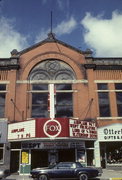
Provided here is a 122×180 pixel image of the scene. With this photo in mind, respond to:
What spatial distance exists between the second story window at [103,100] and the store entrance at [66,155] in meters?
5.16

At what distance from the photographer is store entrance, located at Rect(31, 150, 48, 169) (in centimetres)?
2365

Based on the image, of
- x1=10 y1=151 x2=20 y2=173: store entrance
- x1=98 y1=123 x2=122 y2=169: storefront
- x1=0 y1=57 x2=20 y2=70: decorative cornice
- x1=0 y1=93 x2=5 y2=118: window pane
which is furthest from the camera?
x1=0 y1=57 x2=20 y2=70: decorative cornice

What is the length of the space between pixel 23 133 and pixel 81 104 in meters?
7.04

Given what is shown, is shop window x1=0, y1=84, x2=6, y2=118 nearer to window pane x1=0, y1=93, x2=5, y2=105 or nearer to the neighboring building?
window pane x1=0, y1=93, x2=5, y2=105

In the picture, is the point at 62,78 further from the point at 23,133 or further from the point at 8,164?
the point at 8,164

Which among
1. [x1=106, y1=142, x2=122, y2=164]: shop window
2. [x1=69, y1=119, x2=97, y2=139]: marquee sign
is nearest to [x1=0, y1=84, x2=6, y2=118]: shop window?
[x1=69, y1=119, x2=97, y2=139]: marquee sign

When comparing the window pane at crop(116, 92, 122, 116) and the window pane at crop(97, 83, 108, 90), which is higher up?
the window pane at crop(97, 83, 108, 90)

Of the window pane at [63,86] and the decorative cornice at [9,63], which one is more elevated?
the decorative cornice at [9,63]

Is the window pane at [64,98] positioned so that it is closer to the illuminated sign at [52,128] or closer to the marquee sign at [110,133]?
the illuminated sign at [52,128]

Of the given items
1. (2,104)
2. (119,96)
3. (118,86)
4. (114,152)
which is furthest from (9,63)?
(114,152)

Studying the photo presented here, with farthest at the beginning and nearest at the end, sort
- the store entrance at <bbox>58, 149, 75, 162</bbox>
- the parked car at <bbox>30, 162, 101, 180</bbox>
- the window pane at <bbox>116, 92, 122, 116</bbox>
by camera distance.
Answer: the window pane at <bbox>116, 92, 122, 116</bbox>
the store entrance at <bbox>58, 149, 75, 162</bbox>
the parked car at <bbox>30, 162, 101, 180</bbox>

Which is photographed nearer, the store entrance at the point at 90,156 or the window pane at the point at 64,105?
the store entrance at the point at 90,156

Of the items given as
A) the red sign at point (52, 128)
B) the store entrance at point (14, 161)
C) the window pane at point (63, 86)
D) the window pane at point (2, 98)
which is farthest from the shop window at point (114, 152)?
the window pane at point (2, 98)

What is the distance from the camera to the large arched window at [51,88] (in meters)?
25.3
